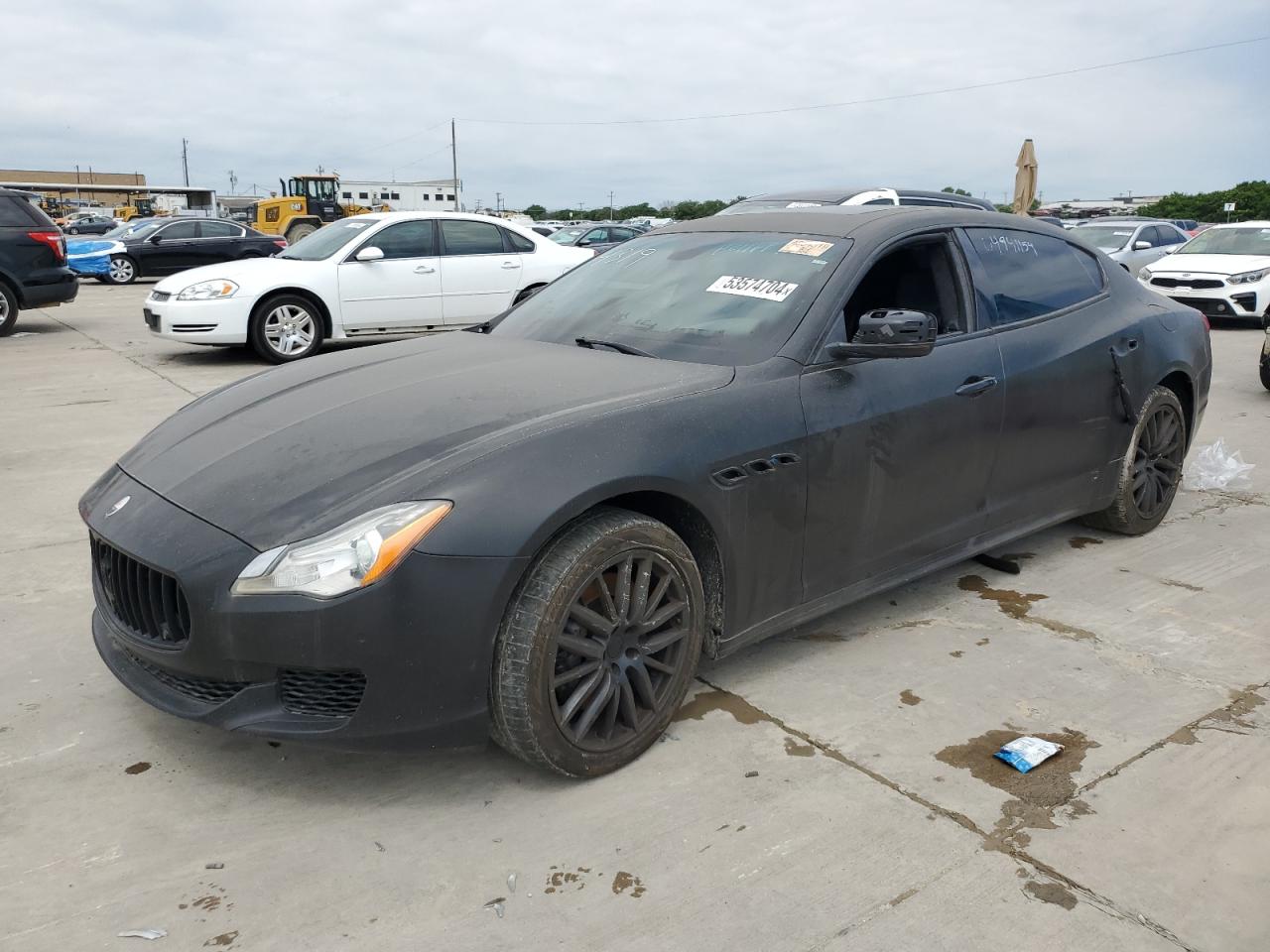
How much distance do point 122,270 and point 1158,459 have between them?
2190 cm

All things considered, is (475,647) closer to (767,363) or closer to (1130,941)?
(767,363)

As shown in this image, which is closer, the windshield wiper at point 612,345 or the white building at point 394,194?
the windshield wiper at point 612,345

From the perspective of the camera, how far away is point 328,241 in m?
10.2

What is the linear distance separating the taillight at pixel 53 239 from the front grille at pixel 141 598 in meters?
11.2

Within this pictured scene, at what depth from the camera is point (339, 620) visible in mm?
2363

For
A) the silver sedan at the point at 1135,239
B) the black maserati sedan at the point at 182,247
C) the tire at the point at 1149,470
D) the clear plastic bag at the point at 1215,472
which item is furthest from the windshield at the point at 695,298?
the black maserati sedan at the point at 182,247

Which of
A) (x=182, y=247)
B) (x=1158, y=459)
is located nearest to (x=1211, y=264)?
(x=1158, y=459)

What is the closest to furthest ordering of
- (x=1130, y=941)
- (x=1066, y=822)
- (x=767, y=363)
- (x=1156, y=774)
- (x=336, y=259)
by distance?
(x=1130, y=941), (x=1066, y=822), (x=1156, y=774), (x=767, y=363), (x=336, y=259)

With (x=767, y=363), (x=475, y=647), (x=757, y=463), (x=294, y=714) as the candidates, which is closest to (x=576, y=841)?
(x=475, y=647)

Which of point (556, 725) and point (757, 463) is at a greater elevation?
point (757, 463)

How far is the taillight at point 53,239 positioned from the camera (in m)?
12.1

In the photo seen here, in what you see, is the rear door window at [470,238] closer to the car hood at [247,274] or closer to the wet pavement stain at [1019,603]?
the car hood at [247,274]

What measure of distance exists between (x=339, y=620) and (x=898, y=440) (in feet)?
Result: 6.29

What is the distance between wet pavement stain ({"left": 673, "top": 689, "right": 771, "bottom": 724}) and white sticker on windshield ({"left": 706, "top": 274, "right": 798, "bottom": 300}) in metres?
1.31
